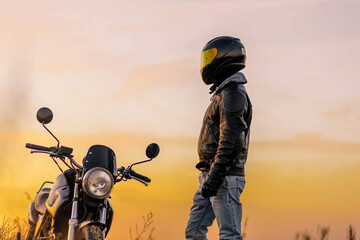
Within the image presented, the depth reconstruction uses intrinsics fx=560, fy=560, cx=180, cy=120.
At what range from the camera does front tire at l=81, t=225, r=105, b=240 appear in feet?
16.5

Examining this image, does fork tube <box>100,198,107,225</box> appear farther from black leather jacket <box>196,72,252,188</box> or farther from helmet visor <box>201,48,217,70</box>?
helmet visor <box>201,48,217,70</box>

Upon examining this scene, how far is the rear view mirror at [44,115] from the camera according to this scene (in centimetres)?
550

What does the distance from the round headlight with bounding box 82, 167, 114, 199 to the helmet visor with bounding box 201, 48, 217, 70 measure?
1418 mm

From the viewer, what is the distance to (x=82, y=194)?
5223 millimetres

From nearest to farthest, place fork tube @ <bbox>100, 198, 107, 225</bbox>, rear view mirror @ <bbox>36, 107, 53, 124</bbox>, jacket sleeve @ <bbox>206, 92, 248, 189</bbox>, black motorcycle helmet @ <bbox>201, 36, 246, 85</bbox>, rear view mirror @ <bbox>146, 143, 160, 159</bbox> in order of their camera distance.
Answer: jacket sleeve @ <bbox>206, 92, 248, 189</bbox> → fork tube @ <bbox>100, 198, 107, 225</bbox> → black motorcycle helmet @ <bbox>201, 36, 246, 85</bbox> → rear view mirror @ <bbox>36, 107, 53, 124</bbox> → rear view mirror @ <bbox>146, 143, 160, 159</bbox>

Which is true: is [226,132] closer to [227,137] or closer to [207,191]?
[227,137]

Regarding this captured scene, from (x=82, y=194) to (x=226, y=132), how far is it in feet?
4.90

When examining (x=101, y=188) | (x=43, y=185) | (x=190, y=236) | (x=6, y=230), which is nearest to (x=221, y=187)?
(x=190, y=236)

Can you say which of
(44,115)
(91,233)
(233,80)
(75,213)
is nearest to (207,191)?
(233,80)

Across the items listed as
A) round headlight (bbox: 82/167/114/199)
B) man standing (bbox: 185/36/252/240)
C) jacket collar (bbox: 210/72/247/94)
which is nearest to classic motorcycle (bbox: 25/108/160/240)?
round headlight (bbox: 82/167/114/199)

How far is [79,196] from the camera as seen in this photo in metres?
5.21

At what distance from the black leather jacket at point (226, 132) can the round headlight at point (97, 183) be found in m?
0.84

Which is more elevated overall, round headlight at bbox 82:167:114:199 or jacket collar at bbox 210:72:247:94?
jacket collar at bbox 210:72:247:94

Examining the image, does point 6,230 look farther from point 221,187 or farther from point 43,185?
point 221,187
